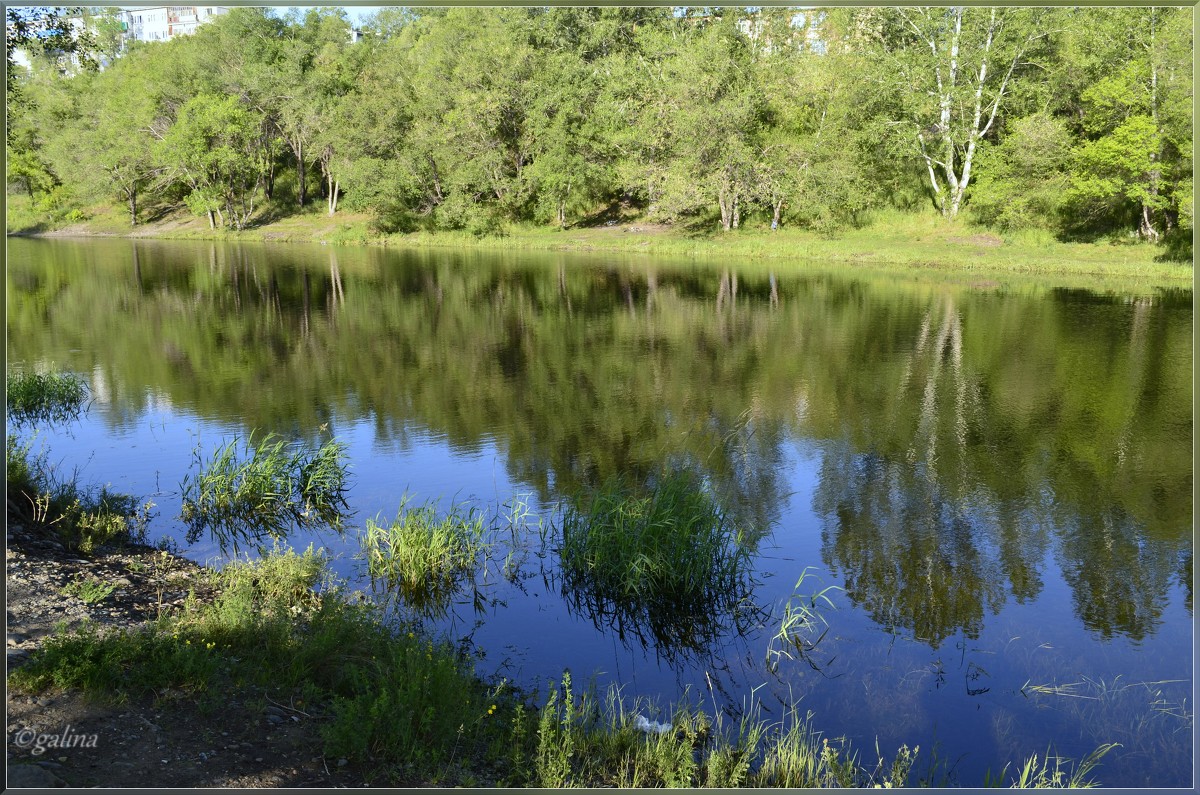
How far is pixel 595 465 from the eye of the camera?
49.6 feet

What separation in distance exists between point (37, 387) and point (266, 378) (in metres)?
4.66

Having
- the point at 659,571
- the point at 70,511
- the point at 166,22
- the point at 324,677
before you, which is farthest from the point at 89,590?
the point at 166,22

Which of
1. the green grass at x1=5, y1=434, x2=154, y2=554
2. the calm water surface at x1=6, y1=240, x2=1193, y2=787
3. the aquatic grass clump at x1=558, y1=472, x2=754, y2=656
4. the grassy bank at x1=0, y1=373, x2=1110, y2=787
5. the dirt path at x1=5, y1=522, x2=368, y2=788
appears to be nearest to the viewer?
the dirt path at x1=5, y1=522, x2=368, y2=788

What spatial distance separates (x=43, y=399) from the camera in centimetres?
1886

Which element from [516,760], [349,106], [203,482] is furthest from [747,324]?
[349,106]

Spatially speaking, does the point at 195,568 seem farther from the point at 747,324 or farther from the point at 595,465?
the point at 747,324

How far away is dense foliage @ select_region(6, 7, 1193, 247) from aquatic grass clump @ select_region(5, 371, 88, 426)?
1838 cm

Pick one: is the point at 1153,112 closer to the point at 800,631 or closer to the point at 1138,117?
the point at 1138,117

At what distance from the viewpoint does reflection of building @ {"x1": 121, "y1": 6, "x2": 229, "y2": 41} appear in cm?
8212

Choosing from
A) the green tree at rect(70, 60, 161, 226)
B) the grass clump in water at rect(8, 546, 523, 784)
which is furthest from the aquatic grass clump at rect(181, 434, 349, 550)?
the green tree at rect(70, 60, 161, 226)

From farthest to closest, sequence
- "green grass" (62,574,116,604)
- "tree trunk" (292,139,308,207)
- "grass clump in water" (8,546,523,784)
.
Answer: "tree trunk" (292,139,308,207) < "green grass" (62,574,116,604) < "grass clump in water" (8,546,523,784)

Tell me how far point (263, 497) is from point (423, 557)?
3538 millimetres

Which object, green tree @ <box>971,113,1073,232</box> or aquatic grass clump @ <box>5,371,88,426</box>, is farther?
green tree @ <box>971,113,1073,232</box>

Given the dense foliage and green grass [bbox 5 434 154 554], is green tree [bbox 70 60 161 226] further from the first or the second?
green grass [bbox 5 434 154 554]
